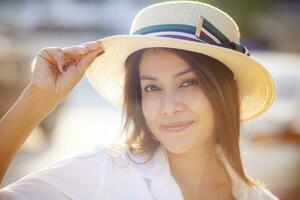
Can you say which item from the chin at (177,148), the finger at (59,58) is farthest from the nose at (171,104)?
the finger at (59,58)

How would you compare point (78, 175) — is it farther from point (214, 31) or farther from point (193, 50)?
point (214, 31)

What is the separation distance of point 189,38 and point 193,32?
0.04m

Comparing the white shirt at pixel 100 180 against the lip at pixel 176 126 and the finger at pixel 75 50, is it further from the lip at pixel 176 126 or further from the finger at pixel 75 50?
the finger at pixel 75 50

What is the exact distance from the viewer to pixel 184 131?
2.73 m

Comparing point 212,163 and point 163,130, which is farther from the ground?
point 163,130

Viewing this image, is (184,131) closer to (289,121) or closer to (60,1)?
(289,121)

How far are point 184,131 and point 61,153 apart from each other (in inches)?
242

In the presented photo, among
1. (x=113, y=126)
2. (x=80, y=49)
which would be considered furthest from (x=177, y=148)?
(x=113, y=126)

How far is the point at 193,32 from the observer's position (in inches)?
108

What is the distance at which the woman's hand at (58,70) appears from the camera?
7.70 feet

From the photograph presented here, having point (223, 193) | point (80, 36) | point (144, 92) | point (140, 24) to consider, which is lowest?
point (80, 36)

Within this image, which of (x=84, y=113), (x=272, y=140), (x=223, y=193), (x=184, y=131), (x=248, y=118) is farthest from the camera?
(x=84, y=113)

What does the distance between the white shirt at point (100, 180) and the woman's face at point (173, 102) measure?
0.46ft

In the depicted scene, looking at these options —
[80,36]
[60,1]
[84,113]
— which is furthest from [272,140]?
[60,1]
